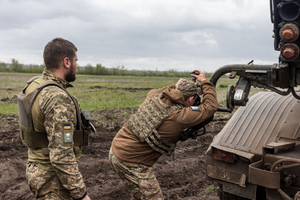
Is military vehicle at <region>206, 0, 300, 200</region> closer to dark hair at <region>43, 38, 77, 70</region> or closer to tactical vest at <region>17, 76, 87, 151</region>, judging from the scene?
tactical vest at <region>17, 76, 87, 151</region>

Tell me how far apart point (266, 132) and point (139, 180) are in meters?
1.39

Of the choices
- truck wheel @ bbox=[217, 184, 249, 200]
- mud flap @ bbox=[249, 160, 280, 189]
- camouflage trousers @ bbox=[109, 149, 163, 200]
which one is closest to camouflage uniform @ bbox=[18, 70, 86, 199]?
camouflage trousers @ bbox=[109, 149, 163, 200]

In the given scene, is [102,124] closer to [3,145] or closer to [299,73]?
[3,145]

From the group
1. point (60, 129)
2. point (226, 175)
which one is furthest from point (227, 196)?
point (60, 129)

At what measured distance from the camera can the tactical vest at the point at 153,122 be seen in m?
3.40

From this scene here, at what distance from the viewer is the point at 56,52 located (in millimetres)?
2809

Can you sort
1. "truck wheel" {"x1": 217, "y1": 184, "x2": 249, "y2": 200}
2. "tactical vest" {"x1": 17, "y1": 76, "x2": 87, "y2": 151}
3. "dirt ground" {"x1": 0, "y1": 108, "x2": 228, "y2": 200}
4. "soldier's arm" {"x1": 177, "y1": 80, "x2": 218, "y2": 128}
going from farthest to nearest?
"dirt ground" {"x1": 0, "y1": 108, "x2": 228, "y2": 200}, "truck wheel" {"x1": 217, "y1": 184, "x2": 249, "y2": 200}, "soldier's arm" {"x1": 177, "y1": 80, "x2": 218, "y2": 128}, "tactical vest" {"x1": 17, "y1": 76, "x2": 87, "y2": 151}

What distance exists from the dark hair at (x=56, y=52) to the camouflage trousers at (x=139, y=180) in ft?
4.20

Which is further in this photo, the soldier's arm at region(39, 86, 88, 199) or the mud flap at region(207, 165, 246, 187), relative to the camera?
the mud flap at region(207, 165, 246, 187)

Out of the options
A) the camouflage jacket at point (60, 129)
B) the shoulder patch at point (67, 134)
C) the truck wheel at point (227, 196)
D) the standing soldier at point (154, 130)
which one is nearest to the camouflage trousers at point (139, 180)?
the standing soldier at point (154, 130)

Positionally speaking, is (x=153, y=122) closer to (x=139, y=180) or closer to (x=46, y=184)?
(x=139, y=180)

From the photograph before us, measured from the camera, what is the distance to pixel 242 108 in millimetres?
3994

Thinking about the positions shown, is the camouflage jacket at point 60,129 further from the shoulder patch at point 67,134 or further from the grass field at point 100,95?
the grass field at point 100,95

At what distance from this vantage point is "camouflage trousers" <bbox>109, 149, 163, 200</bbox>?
345 cm
